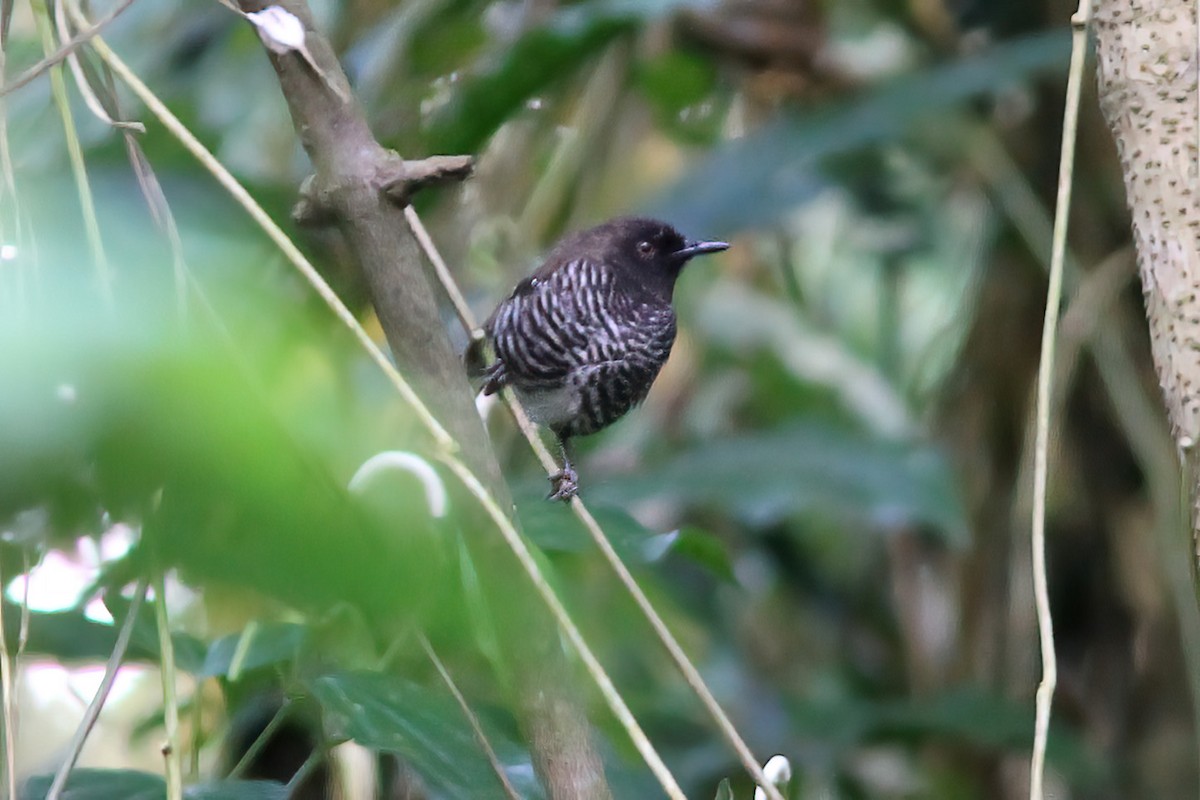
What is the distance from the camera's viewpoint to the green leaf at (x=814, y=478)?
2.36 metres

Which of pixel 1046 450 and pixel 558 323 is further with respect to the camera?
pixel 558 323

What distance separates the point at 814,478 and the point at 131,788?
142 centimetres

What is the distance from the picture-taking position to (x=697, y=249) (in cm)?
255

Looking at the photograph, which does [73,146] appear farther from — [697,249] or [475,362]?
[697,249]

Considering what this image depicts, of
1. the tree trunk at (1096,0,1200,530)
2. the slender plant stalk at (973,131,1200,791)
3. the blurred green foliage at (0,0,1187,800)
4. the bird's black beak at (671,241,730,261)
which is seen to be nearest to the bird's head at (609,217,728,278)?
the bird's black beak at (671,241,730,261)

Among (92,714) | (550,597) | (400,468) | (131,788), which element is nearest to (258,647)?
(131,788)

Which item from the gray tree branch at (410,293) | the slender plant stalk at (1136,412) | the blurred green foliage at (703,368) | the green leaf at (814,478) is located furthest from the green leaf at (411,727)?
the slender plant stalk at (1136,412)

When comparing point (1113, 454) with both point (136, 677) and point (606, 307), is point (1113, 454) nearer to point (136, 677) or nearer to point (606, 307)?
point (606, 307)

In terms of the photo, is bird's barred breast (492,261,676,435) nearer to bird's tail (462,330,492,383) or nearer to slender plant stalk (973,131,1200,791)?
bird's tail (462,330,492,383)

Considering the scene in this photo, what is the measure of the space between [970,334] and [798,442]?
0.57 m

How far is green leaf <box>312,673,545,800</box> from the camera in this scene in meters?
1.15

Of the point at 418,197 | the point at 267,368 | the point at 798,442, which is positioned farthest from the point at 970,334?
the point at 267,368

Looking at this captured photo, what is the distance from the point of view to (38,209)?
0.71 m

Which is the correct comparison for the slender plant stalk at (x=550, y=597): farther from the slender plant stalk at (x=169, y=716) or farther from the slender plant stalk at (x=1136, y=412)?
the slender plant stalk at (x=1136, y=412)
